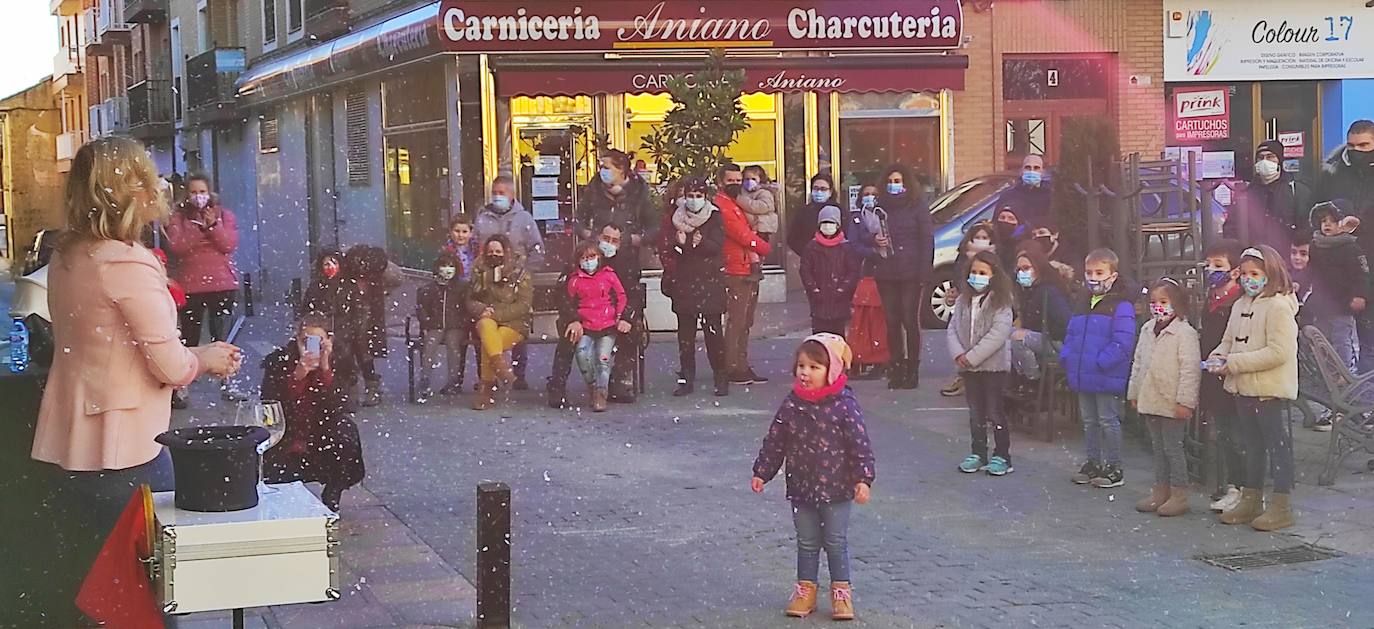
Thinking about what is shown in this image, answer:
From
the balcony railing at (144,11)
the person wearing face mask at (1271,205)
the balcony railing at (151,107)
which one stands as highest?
the balcony railing at (144,11)

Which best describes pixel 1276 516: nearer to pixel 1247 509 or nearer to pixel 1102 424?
pixel 1247 509

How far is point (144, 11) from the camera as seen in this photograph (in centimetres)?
936

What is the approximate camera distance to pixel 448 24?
58.7 feet

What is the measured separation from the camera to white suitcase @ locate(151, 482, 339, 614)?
13.6 feet

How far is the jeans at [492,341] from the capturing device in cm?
1180

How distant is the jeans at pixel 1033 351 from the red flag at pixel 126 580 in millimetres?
6404

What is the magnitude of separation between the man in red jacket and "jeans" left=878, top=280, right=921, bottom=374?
974 mm

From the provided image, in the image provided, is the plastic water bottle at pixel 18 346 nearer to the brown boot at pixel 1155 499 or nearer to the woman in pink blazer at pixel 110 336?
the woman in pink blazer at pixel 110 336

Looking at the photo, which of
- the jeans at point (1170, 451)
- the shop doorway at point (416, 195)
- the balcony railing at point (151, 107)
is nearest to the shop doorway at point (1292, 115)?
the shop doorway at point (416, 195)

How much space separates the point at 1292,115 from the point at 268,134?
15.3 meters

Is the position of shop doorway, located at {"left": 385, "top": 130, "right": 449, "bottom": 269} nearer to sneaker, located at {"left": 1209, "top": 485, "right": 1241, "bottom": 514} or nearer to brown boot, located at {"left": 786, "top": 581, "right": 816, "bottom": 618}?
sneaker, located at {"left": 1209, "top": 485, "right": 1241, "bottom": 514}

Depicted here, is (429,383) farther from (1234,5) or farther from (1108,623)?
(1234,5)

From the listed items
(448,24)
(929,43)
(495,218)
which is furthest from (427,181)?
(495,218)

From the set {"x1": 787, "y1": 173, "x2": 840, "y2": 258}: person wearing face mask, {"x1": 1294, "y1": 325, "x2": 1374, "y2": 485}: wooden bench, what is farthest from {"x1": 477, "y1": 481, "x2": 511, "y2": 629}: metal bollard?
{"x1": 787, "y1": 173, "x2": 840, "y2": 258}: person wearing face mask
